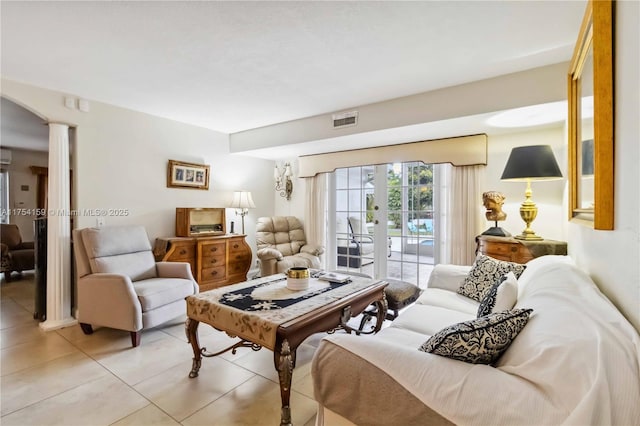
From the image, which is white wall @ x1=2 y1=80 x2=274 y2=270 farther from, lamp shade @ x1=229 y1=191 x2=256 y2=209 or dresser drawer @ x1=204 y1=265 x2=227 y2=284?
dresser drawer @ x1=204 y1=265 x2=227 y2=284

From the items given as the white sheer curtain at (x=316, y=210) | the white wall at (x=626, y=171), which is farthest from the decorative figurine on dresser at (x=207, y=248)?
the white wall at (x=626, y=171)

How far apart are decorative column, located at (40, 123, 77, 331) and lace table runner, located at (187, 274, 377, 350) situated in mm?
1992

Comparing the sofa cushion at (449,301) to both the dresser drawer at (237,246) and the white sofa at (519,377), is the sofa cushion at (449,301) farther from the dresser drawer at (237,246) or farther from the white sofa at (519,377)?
the dresser drawer at (237,246)

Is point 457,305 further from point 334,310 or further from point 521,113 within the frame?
point 521,113

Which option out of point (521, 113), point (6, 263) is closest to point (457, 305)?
point (521, 113)

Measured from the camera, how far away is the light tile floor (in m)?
1.69

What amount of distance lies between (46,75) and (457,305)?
3973mm

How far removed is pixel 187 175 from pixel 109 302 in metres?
1.97

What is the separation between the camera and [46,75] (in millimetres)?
2660

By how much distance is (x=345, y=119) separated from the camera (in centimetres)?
356

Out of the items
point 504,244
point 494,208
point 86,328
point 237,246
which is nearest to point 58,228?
point 86,328

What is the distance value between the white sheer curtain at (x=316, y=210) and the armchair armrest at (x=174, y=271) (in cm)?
215

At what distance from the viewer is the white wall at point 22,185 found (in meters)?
5.46

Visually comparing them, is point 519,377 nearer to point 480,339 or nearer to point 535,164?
→ point 480,339
